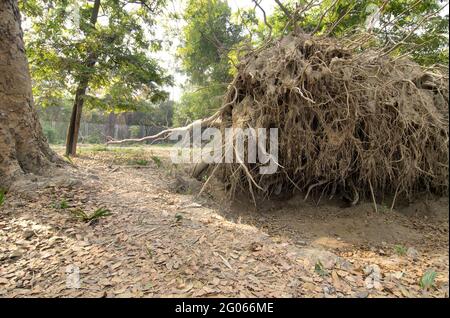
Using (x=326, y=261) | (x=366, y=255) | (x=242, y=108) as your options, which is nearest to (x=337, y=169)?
(x=366, y=255)

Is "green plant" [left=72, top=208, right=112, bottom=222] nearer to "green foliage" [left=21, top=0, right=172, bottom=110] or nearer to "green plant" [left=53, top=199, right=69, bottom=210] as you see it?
"green plant" [left=53, top=199, right=69, bottom=210]

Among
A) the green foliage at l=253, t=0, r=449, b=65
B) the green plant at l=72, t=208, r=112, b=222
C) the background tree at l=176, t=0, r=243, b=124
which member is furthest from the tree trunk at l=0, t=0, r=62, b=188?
the background tree at l=176, t=0, r=243, b=124

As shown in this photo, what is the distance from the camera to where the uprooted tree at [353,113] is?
358 centimetres

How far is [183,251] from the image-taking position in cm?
221

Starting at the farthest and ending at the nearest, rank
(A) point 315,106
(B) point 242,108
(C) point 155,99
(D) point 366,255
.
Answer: (C) point 155,99 → (B) point 242,108 → (A) point 315,106 → (D) point 366,255

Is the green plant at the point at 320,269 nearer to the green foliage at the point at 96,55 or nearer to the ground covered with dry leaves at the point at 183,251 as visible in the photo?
the ground covered with dry leaves at the point at 183,251

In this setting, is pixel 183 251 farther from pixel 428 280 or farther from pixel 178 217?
pixel 428 280

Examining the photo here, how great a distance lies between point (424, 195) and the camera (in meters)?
3.79

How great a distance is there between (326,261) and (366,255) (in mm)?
855

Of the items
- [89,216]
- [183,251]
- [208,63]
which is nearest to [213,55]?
[208,63]

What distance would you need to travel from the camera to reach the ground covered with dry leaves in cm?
179

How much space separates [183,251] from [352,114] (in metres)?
2.90
